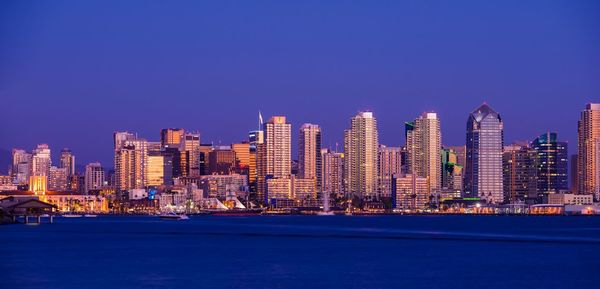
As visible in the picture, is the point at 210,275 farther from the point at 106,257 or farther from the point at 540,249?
the point at 540,249

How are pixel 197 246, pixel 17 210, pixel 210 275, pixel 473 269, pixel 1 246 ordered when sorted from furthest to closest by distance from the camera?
pixel 17 210, pixel 197 246, pixel 1 246, pixel 473 269, pixel 210 275

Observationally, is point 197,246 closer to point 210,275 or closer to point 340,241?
point 340,241

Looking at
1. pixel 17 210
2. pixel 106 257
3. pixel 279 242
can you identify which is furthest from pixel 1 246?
pixel 17 210

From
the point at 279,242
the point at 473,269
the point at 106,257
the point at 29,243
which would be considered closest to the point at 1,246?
the point at 29,243

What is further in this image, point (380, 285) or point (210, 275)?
point (210, 275)

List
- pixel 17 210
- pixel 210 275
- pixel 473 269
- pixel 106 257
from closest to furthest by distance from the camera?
1. pixel 210 275
2. pixel 473 269
3. pixel 106 257
4. pixel 17 210

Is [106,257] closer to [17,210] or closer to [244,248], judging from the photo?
[244,248]

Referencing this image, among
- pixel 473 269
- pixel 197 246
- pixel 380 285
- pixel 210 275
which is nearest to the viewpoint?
pixel 380 285

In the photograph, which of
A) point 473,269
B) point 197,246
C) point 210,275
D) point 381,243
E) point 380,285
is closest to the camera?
point 380,285

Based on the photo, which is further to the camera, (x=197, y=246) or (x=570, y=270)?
(x=197, y=246)
